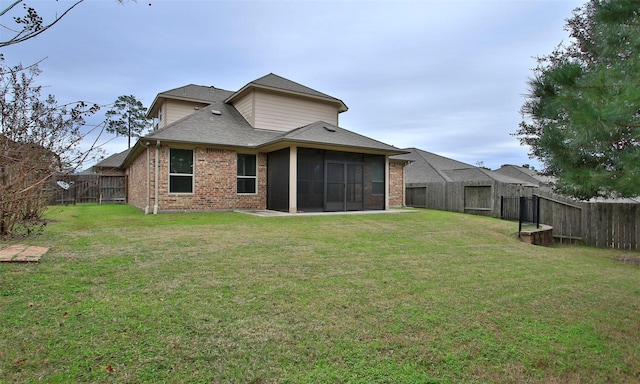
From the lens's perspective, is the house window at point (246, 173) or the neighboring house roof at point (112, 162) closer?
the house window at point (246, 173)

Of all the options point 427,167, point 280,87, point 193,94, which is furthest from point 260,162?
point 427,167

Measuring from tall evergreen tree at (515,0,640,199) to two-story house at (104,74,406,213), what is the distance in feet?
28.5

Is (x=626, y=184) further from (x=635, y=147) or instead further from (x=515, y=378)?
(x=515, y=378)

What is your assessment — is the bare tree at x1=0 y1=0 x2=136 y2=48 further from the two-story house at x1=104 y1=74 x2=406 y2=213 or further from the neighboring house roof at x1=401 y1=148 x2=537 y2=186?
the neighboring house roof at x1=401 y1=148 x2=537 y2=186

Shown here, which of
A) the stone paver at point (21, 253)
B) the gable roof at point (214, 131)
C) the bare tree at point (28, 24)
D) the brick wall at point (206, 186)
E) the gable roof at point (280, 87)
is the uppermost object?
the gable roof at point (280, 87)

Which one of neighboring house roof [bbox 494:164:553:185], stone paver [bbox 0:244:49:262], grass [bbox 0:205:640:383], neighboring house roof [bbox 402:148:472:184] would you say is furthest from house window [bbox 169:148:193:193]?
neighboring house roof [bbox 494:164:553:185]

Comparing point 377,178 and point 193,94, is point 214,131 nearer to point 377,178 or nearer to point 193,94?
point 377,178

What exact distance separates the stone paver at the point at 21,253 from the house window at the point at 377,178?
37.9 ft

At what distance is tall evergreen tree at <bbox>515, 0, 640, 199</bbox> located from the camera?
9.90 feet

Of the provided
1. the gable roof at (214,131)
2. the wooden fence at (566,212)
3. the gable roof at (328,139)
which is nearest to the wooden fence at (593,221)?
the wooden fence at (566,212)

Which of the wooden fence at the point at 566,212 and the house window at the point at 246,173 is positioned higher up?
the house window at the point at 246,173

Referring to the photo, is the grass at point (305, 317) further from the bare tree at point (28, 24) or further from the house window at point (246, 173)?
the house window at point (246, 173)

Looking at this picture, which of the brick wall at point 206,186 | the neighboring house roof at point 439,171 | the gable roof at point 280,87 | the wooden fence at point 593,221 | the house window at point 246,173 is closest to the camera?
the wooden fence at point 593,221

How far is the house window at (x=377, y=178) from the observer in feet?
47.9
